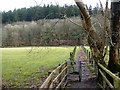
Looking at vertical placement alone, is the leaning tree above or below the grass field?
above

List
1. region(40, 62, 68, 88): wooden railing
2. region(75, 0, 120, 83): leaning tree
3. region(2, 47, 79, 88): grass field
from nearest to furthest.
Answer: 1. region(40, 62, 68, 88): wooden railing
2. region(75, 0, 120, 83): leaning tree
3. region(2, 47, 79, 88): grass field

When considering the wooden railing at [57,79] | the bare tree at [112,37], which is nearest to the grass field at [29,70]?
the wooden railing at [57,79]

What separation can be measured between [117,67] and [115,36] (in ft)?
4.93

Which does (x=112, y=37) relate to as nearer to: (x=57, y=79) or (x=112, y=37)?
(x=112, y=37)

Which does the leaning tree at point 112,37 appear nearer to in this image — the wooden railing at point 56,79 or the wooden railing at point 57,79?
the wooden railing at point 57,79

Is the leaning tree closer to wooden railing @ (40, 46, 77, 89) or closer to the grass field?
wooden railing @ (40, 46, 77, 89)

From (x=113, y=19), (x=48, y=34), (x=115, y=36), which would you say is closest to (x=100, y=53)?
(x=115, y=36)

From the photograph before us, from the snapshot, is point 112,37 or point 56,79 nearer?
point 56,79

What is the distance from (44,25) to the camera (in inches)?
273

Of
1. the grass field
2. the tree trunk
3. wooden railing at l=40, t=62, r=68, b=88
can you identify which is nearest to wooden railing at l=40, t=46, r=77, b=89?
wooden railing at l=40, t=62, r=68, b=88

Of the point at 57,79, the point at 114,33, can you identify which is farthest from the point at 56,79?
the point at 114,33

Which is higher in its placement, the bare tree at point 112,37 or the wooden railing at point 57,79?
the bare tree at point 112,37

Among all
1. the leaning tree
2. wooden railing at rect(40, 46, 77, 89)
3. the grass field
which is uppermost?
the leaning tree

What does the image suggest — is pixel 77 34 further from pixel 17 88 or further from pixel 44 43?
pixel 17 88
